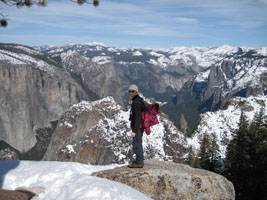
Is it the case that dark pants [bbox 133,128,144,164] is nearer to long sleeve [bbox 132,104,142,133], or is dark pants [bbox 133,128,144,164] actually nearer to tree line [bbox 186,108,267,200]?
long sleeve [bbox 132,104,142,133]

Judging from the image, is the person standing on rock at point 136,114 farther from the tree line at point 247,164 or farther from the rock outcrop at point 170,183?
the tree line at point 247,164

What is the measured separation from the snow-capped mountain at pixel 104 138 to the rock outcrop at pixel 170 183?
6719 centimetres

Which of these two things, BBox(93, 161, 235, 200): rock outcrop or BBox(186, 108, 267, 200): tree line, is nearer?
BBox(93, 161, 235, 200): rock outcrop

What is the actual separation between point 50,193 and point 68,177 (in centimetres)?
149

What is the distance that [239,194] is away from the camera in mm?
32188

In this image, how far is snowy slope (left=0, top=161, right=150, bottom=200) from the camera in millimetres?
10969

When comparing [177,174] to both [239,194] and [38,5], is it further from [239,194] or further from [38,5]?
[239,194]

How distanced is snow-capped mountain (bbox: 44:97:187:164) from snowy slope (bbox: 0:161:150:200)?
222 feet

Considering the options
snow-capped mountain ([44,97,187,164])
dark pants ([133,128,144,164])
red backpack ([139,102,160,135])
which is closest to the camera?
red backpack ([139,102,160,135])

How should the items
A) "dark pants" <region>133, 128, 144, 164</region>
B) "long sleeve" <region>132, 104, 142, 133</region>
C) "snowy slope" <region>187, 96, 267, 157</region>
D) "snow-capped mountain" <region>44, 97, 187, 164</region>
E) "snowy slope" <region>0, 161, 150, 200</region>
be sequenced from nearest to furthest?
1. "snowy slope" <region>0, 161, 150, 200</region>
2. "long sleeve" <region>132, 104, 142, 133</region>
3. "dark pants" <region>133, 128, 144, 164</region>
4. "snow-capped mountain" <region>44, 97, 187, 164</region>
5. "snowy slope" <region>187, 96, 267, 157</region>

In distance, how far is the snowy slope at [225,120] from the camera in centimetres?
10012

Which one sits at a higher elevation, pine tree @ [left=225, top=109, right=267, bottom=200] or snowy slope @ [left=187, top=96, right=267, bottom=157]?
pine tree @ [left=225, top=109, right=267, bottom=200]

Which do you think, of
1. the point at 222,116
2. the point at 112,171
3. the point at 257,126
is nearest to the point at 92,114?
the point at 222,116

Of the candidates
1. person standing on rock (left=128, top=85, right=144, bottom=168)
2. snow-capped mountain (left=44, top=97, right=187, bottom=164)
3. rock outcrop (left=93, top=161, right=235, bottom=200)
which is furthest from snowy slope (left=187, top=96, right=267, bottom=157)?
person standing on rock (left=128, top=85, right=144, bottom=168)
